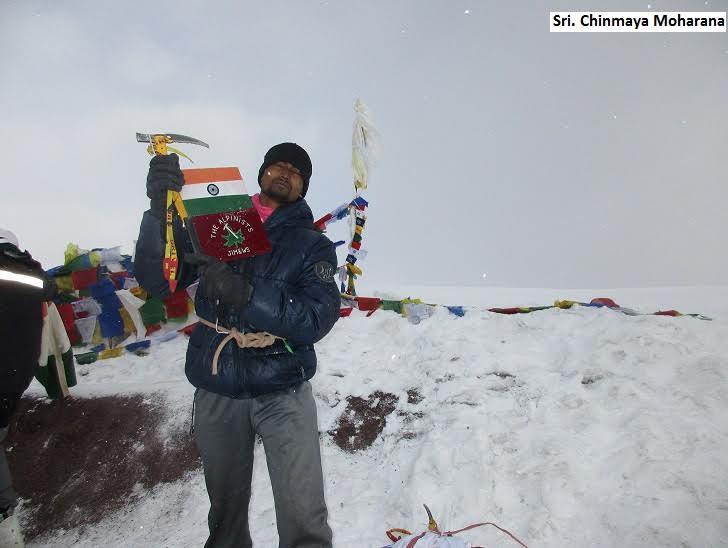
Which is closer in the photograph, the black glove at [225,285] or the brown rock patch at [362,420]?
the black glove at [225,285]

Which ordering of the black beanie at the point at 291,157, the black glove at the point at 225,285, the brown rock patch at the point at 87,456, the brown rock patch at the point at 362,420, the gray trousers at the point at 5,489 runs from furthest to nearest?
the brown rock patch at the point at 362,420 → the brown rock patch at the point at 87,456 → the black beanie at the point at 291,157 → the gray trousers at the point at 5,489 → the black glove at the point at 225,285

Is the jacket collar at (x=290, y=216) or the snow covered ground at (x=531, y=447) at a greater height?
the jacket collar at (x=290, y=216)

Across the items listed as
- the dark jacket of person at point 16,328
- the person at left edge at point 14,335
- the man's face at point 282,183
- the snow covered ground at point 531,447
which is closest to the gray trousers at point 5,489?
the person at left edge at point 14,335

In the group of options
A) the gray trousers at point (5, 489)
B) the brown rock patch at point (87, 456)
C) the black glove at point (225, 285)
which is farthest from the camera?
the brown rock patch at point (87, 456)

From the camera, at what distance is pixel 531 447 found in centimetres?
422

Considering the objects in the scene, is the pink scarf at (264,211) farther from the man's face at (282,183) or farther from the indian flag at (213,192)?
the indian flag at (213,192)

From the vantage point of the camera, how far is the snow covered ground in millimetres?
3377

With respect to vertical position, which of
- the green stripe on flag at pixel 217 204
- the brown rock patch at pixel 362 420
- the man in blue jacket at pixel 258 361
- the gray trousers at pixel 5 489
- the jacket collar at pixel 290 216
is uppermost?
the green stripe on flag at pixel 217 204

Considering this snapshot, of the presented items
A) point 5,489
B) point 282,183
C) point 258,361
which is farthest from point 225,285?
point 5,489

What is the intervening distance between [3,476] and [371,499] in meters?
3.10

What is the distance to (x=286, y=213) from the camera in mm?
2900

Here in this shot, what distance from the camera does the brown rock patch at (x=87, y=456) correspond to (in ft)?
14.0

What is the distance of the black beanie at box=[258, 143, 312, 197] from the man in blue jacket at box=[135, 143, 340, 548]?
1.68 ft

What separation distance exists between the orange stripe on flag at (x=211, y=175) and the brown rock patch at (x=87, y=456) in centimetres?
361
